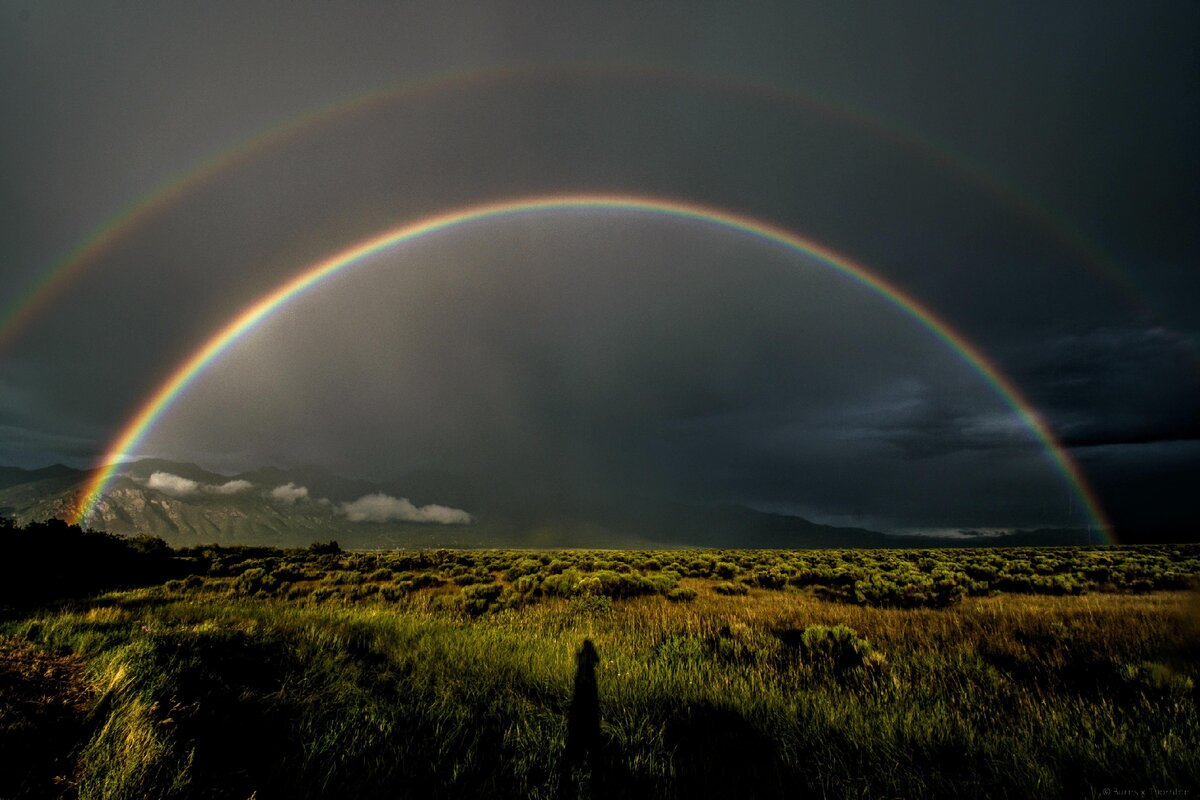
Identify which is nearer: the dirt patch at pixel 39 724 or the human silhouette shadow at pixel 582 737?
the dirt patch at pixel 39 724

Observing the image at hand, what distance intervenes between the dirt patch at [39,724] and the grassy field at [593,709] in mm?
20

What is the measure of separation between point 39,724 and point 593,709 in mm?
4751

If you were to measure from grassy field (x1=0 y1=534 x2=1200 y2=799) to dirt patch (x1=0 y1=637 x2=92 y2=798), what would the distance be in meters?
0.02

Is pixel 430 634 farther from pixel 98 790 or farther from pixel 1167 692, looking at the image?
pixel 1167 692

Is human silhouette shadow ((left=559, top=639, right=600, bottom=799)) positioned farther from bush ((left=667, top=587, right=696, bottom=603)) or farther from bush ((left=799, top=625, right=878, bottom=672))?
bush ((left=667, top=587, right=696, bottom=603))

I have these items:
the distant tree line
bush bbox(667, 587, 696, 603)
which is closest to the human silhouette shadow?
bush bbox(667, 587, 696, 603)

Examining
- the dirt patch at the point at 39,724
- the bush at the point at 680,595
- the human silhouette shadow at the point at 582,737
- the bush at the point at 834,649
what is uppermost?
the bush at the point at 834,649

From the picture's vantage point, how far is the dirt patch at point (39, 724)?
333cm

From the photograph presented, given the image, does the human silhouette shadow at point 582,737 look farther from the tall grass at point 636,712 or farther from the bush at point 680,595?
the bush at point 680,595

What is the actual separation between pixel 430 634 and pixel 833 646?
6918 millimetres

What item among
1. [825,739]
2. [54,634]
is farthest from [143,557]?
[825,739]

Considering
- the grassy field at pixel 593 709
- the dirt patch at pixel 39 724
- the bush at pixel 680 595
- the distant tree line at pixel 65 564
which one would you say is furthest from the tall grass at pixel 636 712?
the distant tree line at pixel 65 564

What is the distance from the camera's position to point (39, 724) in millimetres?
3996

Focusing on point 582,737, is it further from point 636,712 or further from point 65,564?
point 65,564
